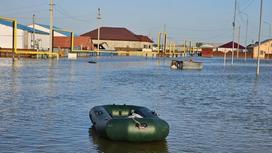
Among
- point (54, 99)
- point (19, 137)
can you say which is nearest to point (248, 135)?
point (19, 137)

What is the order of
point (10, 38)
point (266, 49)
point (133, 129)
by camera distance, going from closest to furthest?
1. point (133, 129)
2. point (10, 38)
3. point (266, 49)

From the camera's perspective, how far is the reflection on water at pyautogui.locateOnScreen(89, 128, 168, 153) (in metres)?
12.4

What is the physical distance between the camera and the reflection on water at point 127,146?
40.6 feet

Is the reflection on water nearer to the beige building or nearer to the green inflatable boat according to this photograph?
the green inflatable boat

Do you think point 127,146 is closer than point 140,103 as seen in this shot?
Yes

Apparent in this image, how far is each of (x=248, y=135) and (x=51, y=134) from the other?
6616 mm

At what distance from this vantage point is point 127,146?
12820mm

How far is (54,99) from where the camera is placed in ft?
76.7

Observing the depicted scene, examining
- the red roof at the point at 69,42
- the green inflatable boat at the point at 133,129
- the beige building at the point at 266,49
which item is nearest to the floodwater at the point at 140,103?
the green inflatable boat at the point at 133,129

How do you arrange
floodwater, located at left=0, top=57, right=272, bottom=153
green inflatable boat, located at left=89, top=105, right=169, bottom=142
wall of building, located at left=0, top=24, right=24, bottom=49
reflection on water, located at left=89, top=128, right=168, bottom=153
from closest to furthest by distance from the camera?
1. reflection on water, located at left=89, top=128, right=168, bottom=153
2. green inflatable boat, located at left=89, top=105, right=169, bottom=142
3. floodwater, located at left=0, top=57, right=272, bottom=153
4. wall of building, located at left=0, top=24, right=24, bottom=49

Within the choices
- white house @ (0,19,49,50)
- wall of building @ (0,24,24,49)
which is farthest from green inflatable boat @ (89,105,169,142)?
wall of building @ (0,24,24,49)

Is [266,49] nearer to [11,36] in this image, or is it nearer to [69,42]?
[69,42]

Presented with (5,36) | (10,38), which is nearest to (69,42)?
(10,38)

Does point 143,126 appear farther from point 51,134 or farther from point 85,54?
point 85,54
